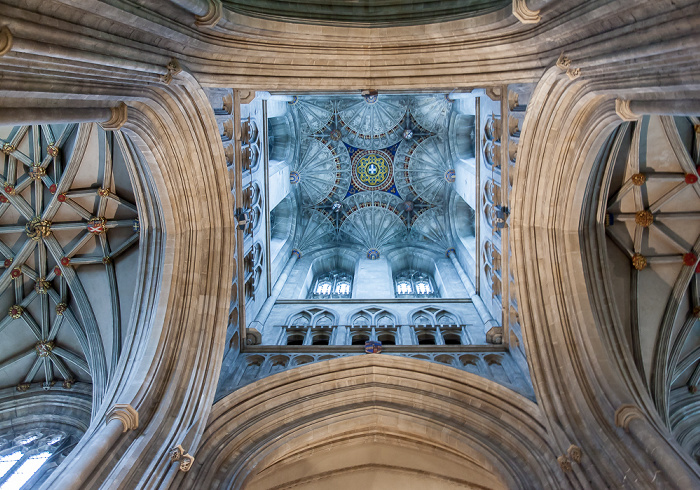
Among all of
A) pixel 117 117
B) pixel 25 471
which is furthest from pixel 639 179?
pixel 25 471

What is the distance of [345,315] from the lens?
12.7 meters

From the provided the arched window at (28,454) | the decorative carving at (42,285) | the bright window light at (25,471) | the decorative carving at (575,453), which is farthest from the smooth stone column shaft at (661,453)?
the decorative carving at (42,285)

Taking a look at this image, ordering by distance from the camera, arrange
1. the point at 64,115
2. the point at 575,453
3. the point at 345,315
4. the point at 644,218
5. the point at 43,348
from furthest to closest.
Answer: the point at 345,315 → the point at 43,348 → the point at 644,218 → the point at 575,453 → the point at 64,115

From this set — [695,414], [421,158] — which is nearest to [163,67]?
[695,414]

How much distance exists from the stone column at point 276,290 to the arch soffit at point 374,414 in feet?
9.88

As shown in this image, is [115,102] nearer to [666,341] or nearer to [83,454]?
[83,454]

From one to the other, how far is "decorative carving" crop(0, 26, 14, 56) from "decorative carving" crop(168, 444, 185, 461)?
575 cm

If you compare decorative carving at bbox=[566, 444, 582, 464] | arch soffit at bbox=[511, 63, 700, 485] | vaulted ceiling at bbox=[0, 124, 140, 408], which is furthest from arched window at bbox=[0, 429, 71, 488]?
arch soffit at bbox=[511, 63, 700, 485]

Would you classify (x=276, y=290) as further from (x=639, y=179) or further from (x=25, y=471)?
(x=639, y=179)

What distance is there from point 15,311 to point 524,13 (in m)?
11.8

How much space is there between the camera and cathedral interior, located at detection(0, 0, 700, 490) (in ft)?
21.1

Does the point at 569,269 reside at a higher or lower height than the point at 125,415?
higher

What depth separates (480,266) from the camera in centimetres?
1355

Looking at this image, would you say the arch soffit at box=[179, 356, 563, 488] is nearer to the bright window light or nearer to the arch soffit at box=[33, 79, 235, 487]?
the arch soffit at box=[33, 79, 235, 487]
